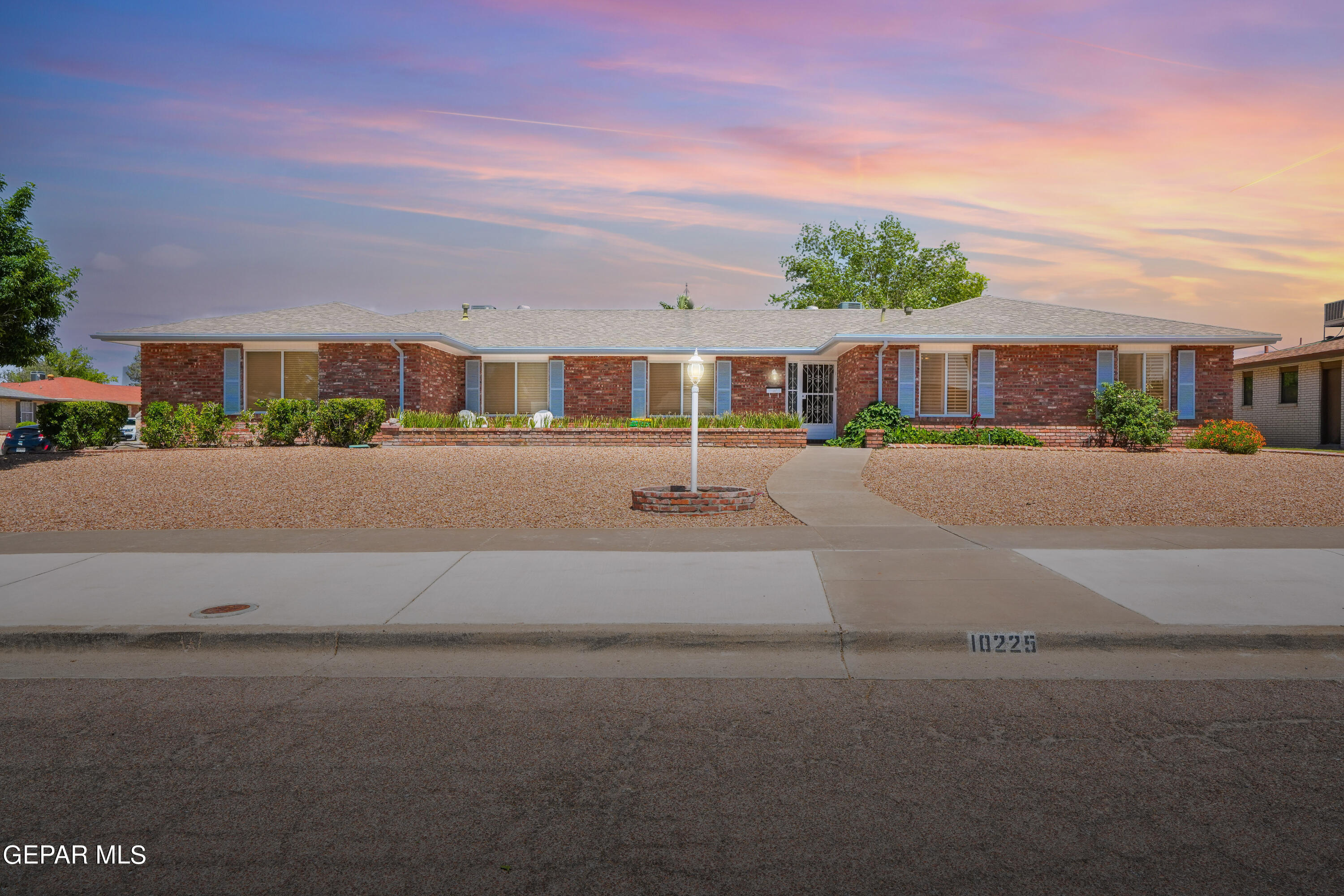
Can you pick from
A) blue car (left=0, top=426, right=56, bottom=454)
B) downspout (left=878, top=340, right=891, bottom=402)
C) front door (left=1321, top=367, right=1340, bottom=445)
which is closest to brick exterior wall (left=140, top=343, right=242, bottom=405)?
blue car (left=0, top=426, right=56, bottom=454)

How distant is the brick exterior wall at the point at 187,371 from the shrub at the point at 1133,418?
2423cm

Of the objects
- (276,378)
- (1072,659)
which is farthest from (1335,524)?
(276,378)

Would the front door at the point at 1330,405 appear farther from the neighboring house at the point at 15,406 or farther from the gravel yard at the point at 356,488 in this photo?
the neighboring house at the point at 15,406

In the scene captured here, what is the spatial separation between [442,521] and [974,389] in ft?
56.5

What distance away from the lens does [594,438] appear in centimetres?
2028

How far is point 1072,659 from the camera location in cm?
512

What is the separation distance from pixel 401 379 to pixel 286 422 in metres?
4.72

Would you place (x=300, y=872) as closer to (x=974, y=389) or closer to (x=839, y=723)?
(x=839, y=723)

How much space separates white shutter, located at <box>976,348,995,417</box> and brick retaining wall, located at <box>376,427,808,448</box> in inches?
235

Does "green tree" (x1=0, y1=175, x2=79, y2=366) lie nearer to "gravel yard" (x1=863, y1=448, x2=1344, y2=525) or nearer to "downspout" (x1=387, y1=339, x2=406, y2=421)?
"downspout" (x1=387, y1=339, x2=406, y2=421)

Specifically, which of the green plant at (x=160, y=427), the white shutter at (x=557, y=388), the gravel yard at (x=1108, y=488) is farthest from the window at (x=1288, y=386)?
the green plant at (x=160, y=427)

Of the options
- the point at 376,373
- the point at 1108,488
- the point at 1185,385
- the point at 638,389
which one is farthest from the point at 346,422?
the point at 1185,385

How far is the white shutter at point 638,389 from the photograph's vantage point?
2536 centimetres

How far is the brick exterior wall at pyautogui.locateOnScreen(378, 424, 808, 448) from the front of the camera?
66.1ft
